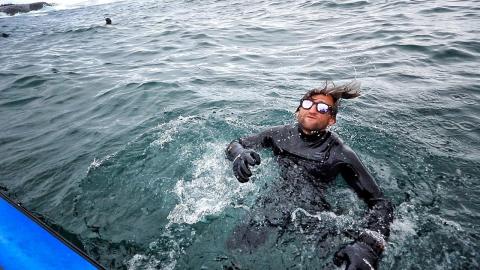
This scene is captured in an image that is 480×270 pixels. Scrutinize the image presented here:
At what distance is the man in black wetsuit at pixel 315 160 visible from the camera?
341 centimetres

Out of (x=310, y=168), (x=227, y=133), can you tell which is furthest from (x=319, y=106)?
(x=227, y=133)

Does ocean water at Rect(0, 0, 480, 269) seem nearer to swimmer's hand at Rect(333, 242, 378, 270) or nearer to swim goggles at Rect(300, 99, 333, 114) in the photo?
swimmer's hand at Rect(333, 242, 378, 270)

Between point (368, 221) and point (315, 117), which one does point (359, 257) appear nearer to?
point (368, 221)

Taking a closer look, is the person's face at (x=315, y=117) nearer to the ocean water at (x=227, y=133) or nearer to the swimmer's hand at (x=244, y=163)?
the swimmer's hand at (x=244, y=163)

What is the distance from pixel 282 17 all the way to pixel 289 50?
508 cm

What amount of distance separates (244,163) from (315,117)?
942mm

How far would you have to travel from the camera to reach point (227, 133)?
227 inches

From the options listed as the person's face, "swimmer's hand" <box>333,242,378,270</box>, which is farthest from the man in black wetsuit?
"swimmer's hand" <box>333,242,378,270</box>

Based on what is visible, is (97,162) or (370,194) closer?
(370,194)

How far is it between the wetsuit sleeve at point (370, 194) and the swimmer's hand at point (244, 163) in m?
1.00

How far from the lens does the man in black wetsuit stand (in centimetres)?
341

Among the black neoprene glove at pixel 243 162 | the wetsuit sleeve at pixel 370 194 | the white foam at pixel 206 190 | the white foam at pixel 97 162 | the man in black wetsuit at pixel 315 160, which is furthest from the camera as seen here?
the white foam at pixel 97 162

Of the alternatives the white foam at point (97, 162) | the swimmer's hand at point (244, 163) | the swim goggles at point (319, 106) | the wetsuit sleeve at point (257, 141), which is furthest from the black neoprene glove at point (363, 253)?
the white foam at point (97, 162)

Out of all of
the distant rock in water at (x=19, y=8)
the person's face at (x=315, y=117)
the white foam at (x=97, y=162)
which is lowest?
the white foam at (x=97, y=162)
